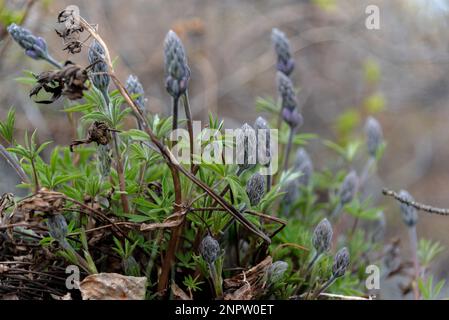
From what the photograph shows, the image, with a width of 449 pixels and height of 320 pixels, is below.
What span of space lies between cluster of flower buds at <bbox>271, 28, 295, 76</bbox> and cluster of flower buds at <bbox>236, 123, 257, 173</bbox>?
0.47m

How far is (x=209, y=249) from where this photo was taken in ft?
3.53

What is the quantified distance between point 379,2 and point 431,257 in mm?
2213

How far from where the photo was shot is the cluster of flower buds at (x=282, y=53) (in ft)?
5.04

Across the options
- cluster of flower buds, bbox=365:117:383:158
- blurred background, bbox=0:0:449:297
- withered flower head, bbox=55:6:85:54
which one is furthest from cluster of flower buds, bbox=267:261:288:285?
blurred background, bbox=0:0:449:297

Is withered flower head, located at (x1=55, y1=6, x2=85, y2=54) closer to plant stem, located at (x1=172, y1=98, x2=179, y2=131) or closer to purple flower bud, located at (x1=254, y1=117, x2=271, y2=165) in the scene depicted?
plant stem, located at (x1=172, y1=98, x2=179, y2=131)

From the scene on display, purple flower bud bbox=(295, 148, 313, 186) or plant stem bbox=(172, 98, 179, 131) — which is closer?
plant stem bbox=(172, 98, 179, 131)

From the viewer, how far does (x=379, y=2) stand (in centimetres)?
339

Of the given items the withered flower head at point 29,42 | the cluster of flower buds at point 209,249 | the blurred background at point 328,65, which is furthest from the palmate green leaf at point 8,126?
the blurred background at point 328,65

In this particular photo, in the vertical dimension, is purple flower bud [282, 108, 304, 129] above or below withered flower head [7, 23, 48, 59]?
below

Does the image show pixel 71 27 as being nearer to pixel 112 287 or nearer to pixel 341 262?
pixel 112 287

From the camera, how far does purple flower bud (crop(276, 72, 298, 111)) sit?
4.86 ft

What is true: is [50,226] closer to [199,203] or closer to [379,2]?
[199,203]

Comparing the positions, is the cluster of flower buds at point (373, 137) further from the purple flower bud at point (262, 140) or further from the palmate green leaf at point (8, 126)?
the palmate green leaf at point (8, 126)

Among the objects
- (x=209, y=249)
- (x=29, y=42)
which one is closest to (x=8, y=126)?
(x=29, y=42)
